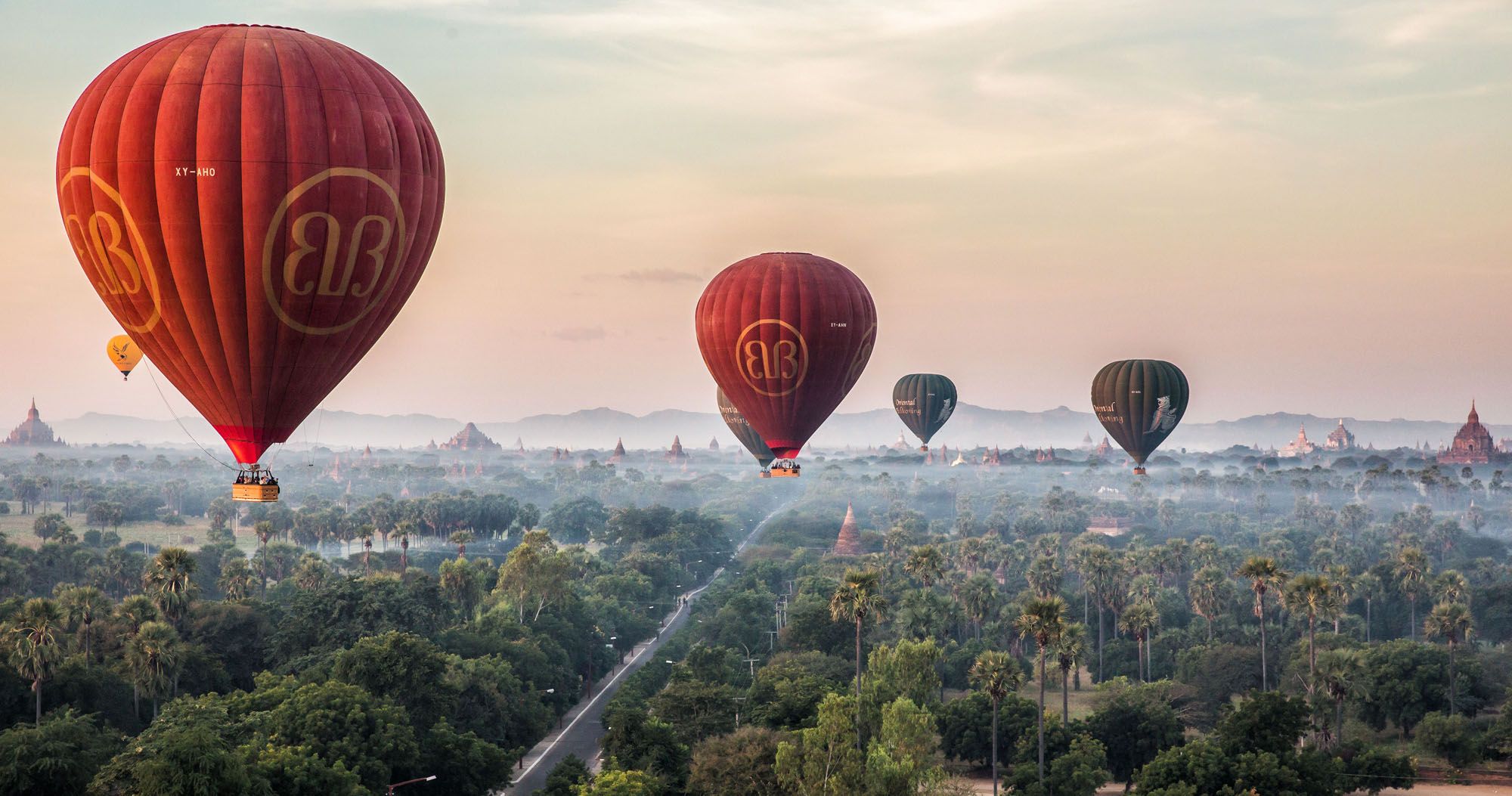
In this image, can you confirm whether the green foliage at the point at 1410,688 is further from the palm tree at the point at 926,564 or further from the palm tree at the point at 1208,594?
the palm tree at the point at 926,564

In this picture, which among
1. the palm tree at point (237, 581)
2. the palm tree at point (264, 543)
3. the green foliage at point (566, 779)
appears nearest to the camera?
the green foliage at point (566, 779)

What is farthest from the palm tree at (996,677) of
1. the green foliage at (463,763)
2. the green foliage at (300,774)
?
the green foliage at (300,774)

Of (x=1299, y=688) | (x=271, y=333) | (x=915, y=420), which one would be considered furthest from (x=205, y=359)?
(x=915, y=420)

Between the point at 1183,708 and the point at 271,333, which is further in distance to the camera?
the point at 1183,708

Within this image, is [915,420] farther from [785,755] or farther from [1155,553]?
[785,755]

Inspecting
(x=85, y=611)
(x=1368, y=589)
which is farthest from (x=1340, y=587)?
(x=85, y=611)

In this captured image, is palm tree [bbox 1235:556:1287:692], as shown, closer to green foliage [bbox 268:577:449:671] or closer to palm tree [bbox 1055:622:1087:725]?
palm tree [bbox 1055:622:1087:725]
